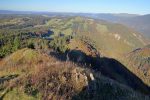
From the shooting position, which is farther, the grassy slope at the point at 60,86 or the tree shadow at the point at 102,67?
the tree shadow at the point at 102,67

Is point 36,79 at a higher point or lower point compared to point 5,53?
higher

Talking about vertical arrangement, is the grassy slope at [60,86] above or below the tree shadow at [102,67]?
above

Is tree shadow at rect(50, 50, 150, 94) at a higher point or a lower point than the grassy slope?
lower

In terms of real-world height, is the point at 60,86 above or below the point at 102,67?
above

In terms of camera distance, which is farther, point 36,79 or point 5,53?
point 5,53

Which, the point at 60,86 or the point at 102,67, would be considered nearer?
the point at 60,86

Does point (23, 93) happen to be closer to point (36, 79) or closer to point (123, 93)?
point (36, 79)

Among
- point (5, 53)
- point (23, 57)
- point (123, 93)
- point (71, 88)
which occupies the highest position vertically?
point (71, 88)

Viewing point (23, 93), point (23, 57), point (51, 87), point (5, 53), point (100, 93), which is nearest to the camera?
point (23, 93)

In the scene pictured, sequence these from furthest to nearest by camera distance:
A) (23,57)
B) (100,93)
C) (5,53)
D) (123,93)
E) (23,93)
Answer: (5,53)
(23,57)
(123,93)
(100,93)
(23,93)

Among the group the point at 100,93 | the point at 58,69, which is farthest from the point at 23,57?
the point at 100,93

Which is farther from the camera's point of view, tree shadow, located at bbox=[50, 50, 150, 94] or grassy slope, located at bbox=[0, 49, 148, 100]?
tree shadow, located at bbox=[50, 50, 150, 94]
